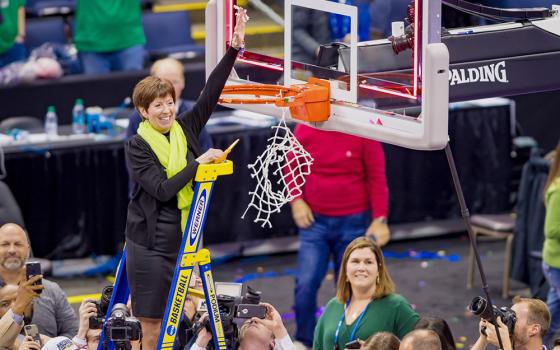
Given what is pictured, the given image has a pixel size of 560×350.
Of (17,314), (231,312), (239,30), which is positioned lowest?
(17,314)

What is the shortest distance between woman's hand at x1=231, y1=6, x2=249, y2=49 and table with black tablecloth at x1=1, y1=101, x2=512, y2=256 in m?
4.13

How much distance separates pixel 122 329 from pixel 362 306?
6.27 ft

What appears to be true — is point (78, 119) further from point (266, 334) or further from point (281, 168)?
point (266, 334)

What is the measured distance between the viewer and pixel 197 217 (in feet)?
18.9

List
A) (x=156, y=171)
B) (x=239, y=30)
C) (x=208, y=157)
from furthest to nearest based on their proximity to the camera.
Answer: (x=239, y=30) < (x=156, y=171) < (x=208, y=157)

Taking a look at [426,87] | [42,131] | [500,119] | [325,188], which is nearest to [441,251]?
[500,119]

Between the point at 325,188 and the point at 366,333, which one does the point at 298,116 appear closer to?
the point at 366,333

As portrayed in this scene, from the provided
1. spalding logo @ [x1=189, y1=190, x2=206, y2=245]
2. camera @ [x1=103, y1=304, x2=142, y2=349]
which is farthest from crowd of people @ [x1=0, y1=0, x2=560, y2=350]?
camera @ [x1=103, y1=304, x2=142, y2=349]

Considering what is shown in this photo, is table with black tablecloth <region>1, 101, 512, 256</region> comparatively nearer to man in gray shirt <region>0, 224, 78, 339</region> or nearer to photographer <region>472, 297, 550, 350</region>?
man in gray shirt <region>0, 224, 78, 339</region>

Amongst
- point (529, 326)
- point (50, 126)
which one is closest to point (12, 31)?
point (50, 126)

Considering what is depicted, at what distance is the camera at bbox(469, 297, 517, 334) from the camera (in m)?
5.81

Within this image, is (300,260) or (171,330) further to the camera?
(300,260)

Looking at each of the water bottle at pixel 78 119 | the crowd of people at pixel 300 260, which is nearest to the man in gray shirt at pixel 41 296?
the crowd of people at pixel 300 260

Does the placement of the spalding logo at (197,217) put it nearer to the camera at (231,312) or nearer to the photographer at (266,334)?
the camera at (231,312)
